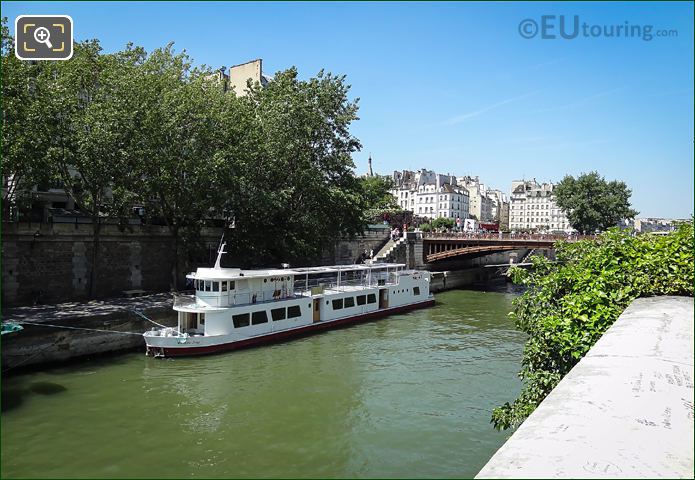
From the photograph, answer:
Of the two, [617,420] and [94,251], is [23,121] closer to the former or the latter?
[94,251]

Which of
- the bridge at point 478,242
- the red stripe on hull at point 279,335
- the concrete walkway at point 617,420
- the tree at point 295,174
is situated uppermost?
the tree at point 295,174

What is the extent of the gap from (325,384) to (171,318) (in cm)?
948

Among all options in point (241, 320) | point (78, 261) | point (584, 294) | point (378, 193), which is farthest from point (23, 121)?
point (378, 193)

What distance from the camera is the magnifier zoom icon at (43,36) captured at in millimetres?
13977

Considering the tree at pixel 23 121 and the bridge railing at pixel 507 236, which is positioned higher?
the tree at pixel 23 121

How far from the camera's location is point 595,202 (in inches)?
2472

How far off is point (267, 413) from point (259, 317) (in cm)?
873

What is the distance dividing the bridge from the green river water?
20.3m

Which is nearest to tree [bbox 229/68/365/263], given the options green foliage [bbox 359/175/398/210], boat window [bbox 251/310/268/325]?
boat window [bbox 251/310/268/325]

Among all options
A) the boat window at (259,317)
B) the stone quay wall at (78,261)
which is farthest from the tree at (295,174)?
the boat window at (259,317)

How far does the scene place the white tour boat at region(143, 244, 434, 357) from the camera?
2038cm

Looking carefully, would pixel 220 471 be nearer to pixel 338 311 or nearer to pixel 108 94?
pixel 338 311

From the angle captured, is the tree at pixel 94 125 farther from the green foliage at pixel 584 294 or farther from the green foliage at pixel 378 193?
the green foliage at pixel 378 193

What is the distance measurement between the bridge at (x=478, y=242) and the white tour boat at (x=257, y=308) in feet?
48.5
